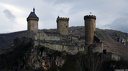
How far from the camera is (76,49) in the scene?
95250mm

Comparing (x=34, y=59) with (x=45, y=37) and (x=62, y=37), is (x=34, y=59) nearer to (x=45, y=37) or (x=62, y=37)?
(x=45, y=37)

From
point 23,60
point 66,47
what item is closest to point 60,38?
point 66,47

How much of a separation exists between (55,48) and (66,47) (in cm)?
232

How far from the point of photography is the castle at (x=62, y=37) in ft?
310

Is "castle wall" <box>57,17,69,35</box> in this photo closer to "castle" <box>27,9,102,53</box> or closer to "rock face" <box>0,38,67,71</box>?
"castle" <box>27,9,102,53</box>

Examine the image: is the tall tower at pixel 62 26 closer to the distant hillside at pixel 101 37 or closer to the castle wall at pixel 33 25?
the castle wall at pixel 33 25

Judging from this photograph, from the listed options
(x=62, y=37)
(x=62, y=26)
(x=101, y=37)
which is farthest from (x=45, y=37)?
(x=101, y=37)

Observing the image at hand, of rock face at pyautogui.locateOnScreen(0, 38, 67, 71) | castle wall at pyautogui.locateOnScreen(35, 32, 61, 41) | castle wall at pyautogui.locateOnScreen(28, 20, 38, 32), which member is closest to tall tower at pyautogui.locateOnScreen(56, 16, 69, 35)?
castle wall at pyautogui.locateOnScreen(35, 32, 61, 41)

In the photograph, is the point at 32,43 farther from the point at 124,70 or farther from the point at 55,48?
the point at 124,70

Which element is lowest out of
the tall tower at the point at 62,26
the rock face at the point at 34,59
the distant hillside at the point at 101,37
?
the rock face at the point at 34,59

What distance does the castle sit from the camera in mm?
94438

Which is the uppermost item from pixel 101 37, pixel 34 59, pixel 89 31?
pixel 89 31

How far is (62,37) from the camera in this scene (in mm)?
98562

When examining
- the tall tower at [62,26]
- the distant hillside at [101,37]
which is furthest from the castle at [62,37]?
the distant hillside at [101,37]
